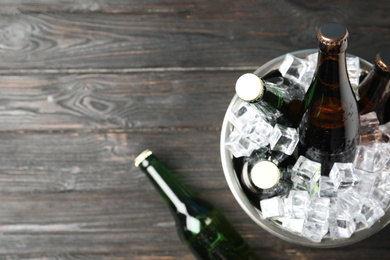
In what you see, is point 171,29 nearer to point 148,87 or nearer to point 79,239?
point 148,87

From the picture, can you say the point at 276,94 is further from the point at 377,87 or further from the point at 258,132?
the point at 377,87

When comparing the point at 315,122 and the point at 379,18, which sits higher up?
the point at 379,18

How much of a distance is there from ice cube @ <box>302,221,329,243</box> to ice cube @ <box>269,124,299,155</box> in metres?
0.13

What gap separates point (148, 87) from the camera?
1.00m

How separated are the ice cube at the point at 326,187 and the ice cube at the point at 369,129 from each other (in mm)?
116

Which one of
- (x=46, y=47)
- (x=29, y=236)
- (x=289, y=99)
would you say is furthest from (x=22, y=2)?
(x=289, y=99)

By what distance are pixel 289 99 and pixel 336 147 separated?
121 mm

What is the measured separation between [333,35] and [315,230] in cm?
34

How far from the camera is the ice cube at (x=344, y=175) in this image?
0.67 meters

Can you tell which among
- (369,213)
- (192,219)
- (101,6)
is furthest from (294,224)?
(101,6)

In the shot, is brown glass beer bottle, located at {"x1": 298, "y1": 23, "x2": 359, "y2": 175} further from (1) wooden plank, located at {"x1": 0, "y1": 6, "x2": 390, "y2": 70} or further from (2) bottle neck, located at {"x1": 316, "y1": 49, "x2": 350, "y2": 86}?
(1) wooden plank, located at {"x1": 0, "y1": 6, "x2": 390, "y2": 70}

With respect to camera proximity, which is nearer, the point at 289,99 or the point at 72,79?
the point at 289,99

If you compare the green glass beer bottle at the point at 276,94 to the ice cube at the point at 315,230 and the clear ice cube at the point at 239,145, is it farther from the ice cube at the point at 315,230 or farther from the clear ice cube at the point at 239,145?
the ice cube at the point at 315,230

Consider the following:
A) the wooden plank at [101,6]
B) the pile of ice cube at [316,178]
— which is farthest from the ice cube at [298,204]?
the wooden plank at [101,6]
